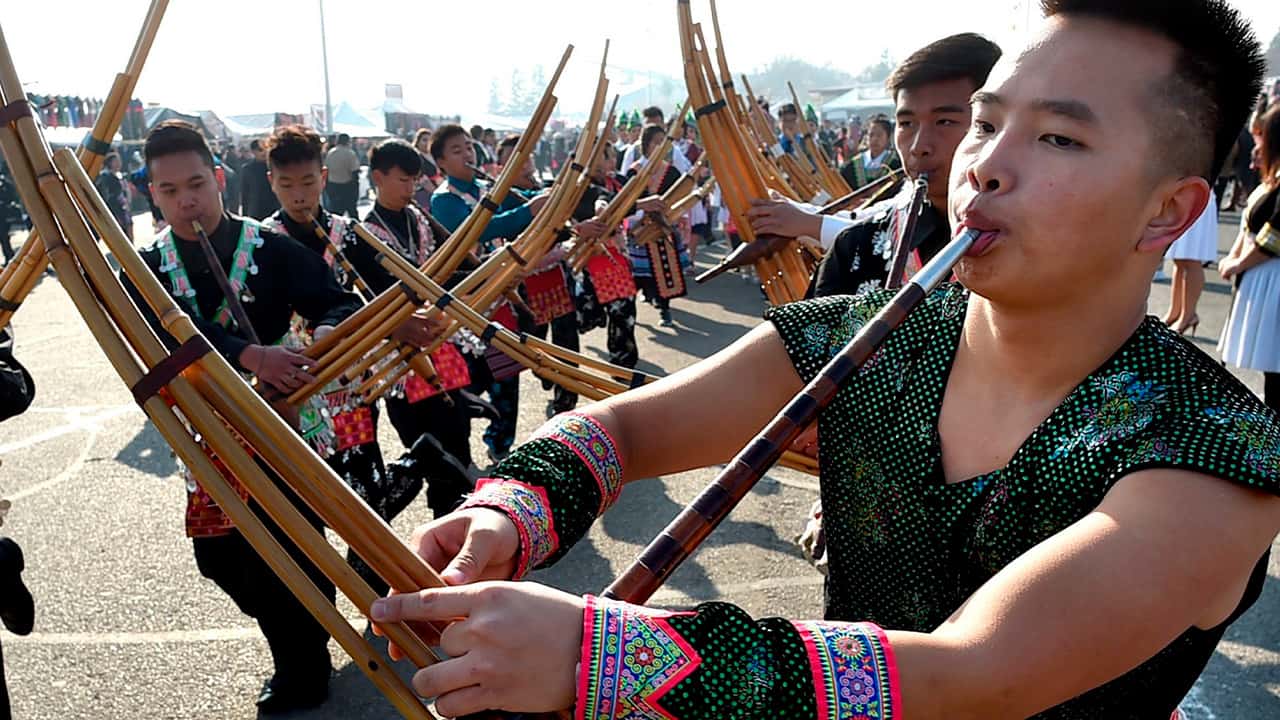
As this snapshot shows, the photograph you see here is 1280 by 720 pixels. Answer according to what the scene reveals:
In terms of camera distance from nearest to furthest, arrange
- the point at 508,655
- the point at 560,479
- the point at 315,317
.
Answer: the point at 508,655
the point at 560,479
the point at 315,317

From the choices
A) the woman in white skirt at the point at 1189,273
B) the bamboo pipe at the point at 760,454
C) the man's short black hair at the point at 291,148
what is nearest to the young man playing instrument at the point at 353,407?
the man's short black hair at the point at 291,148

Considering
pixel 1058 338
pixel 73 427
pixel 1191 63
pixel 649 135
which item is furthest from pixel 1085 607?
pixel 649 135

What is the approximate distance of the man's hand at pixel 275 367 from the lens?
3.17 m

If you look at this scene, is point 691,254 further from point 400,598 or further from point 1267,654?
point 400,598

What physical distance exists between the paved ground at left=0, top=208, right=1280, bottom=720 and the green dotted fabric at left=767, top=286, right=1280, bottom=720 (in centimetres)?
235

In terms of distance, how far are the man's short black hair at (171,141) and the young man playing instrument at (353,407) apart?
611 mm

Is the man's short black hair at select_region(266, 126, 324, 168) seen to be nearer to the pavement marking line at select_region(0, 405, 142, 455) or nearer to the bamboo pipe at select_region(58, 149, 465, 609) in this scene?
the pavement marking line at select_region(0, 405, 142, 455)

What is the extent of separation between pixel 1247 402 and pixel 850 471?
48cm

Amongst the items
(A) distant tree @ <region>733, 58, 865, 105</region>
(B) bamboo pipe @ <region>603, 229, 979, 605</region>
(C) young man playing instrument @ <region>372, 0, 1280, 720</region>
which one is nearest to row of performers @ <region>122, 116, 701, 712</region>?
(C) young man playing instrument @ <region>372, 0, 1280, 720</region>

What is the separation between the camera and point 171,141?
10.9ft

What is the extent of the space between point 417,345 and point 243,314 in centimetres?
75

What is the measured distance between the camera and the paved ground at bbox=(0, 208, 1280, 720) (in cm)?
330

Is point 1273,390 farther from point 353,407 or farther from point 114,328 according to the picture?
point 114,328

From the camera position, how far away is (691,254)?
13.5 m
